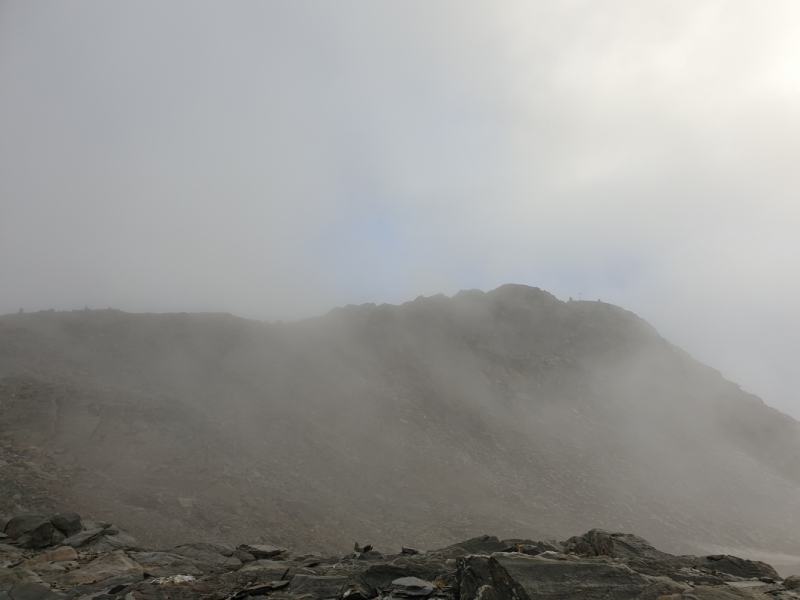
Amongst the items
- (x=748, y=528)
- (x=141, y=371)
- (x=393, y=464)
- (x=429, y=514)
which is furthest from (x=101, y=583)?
(x=748, y=528)

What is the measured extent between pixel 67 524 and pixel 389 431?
925 inches

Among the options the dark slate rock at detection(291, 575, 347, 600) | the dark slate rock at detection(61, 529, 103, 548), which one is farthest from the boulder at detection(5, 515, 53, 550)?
the dark slate rock at detection(291, 575, 347, 600)

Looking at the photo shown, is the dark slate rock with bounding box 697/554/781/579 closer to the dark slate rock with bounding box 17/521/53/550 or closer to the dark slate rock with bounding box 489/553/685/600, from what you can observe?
the dark slate rock with bounding box 489/553/685/600

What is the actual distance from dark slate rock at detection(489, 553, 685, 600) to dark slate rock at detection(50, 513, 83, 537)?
1452 centimetres

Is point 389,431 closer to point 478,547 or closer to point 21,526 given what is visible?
point 478,547

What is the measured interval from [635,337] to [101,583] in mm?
59951

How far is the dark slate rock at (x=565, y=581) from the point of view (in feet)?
23.5

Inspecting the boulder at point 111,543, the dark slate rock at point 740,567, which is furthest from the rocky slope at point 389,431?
the dark slate rock at point 740,567

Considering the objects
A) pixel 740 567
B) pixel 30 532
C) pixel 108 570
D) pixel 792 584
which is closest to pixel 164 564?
pixel 108 570

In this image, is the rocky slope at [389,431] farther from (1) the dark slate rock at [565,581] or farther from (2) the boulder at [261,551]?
(1) the dark slate rock at [565,581]

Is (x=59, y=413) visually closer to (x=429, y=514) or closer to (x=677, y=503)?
(x=429, y=514)

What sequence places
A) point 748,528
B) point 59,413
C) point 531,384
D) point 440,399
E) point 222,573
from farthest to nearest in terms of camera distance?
1. point 531,384
2. point 440,399
3. point 748,528
4. point 59,413
5. point 222,573

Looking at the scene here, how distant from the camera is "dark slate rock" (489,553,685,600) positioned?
7164 mm

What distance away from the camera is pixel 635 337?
57.6 metres
